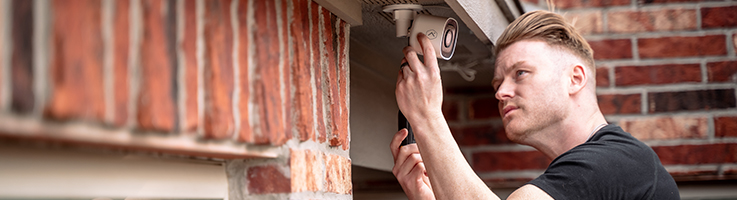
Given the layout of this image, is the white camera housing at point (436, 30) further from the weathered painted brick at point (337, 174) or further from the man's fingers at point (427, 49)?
the weathered painted brick at point (337, 174)

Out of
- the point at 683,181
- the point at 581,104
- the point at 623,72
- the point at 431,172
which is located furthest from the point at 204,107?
the point at 683,181

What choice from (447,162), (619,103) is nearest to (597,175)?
(447,162)

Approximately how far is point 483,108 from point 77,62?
5.41 feet

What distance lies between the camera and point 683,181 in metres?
1.76

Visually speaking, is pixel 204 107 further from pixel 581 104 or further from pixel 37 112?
pixel 581 104

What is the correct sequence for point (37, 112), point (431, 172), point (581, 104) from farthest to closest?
point (581, 104) < point (431, 172) < point (37, 112)

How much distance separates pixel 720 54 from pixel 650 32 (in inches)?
8.4

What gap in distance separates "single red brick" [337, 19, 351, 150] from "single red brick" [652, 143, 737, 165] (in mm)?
1240

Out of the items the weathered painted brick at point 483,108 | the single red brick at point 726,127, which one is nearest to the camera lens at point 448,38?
the weathered painted brick at point 483,108

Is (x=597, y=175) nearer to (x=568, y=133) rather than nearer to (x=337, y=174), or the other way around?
(x=568, y=133)

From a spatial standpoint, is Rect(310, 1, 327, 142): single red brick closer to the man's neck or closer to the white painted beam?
the white painted beam

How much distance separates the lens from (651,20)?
5.79 ft

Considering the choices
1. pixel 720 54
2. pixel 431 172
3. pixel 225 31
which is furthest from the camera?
pixel 720 54

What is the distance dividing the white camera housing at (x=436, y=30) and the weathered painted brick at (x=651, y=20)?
1.01 meters
